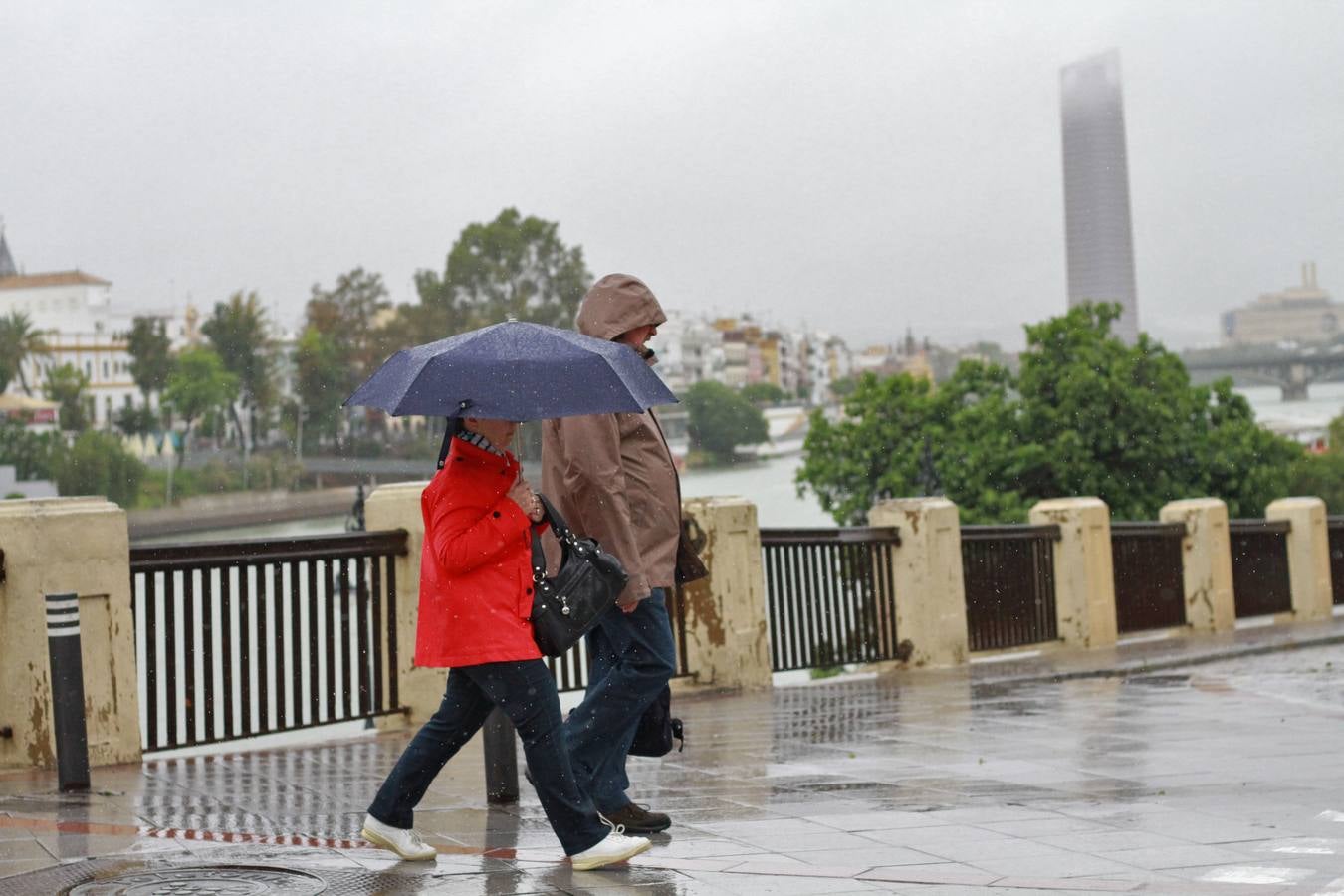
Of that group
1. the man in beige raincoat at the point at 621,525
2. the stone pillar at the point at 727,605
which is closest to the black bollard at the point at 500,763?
the man in beige raincoat at the point at 621,525

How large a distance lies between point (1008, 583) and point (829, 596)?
2.70 metres

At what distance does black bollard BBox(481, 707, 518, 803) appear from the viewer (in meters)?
6.32

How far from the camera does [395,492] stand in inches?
352

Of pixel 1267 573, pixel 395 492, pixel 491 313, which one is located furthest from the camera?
pixel 491 313

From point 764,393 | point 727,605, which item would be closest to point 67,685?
point 727,605

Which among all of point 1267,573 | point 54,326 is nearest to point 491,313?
point 54,326

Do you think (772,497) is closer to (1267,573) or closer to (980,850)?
(1267,573)

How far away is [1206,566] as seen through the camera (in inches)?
672

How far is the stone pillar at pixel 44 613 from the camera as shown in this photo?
746cm

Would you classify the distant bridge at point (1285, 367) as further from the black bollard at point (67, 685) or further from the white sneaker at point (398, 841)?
the white sneaker at point (398, 841)

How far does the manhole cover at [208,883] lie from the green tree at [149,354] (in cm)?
12952

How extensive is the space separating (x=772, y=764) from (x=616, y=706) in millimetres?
2086

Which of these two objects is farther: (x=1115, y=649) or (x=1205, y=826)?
(x=1115, y=649)

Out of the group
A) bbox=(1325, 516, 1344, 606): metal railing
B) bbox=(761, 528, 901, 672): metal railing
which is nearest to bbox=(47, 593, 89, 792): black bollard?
bbox=(761, 528, 901, 672): metal railing
